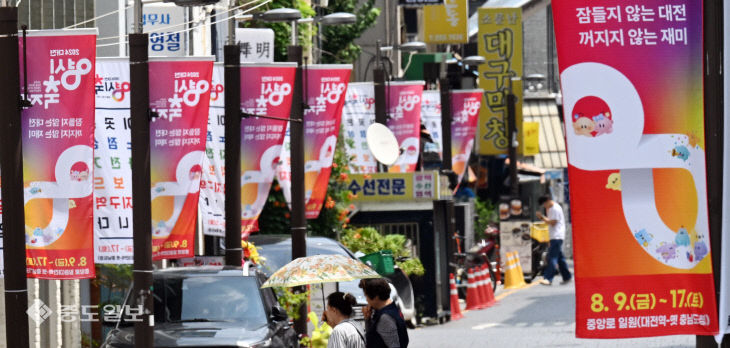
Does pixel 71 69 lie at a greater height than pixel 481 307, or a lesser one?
greater

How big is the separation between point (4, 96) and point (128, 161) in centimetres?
300

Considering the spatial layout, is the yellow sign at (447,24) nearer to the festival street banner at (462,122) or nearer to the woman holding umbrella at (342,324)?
the festival street banner at (462,122)

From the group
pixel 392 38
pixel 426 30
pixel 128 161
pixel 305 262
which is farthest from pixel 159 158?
pixel 392 38

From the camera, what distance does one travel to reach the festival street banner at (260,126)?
20.7 meters

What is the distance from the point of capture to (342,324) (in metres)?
12.5

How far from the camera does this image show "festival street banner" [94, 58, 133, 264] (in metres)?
16.4

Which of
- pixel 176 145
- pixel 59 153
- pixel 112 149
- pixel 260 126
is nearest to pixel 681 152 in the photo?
pixel 59 153

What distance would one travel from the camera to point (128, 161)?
16906mm

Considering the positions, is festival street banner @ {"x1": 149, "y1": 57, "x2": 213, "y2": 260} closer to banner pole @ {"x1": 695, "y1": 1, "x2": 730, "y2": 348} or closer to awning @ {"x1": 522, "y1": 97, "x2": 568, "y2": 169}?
banner pole @ {"x1": 695, "y1": 1, "x2": 730, "y2": 348}

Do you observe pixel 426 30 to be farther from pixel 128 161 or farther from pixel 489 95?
pixel 128 161

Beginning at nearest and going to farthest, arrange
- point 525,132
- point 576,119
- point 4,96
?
point 576,119, point 4,96, point 525,132

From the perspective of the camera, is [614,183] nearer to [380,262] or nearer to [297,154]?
[297,154]

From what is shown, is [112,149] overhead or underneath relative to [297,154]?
overhead
